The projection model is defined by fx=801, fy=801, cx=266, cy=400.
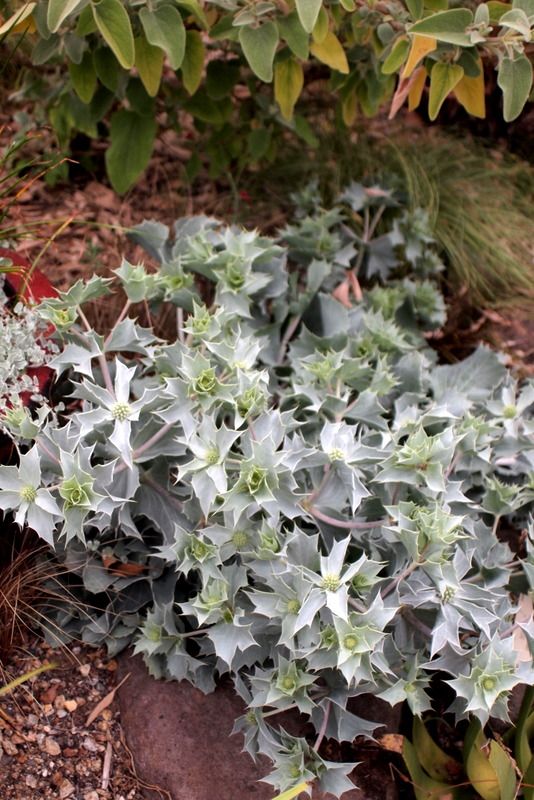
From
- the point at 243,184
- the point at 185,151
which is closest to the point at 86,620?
the point at 243,184

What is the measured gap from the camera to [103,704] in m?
1.43

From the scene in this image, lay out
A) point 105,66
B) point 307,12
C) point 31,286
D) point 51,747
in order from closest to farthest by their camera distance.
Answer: point 307,12
point 51,747
point 31,286
point 105,66

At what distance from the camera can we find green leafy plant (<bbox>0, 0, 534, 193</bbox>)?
1362mm

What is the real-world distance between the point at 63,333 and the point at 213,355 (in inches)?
10.3

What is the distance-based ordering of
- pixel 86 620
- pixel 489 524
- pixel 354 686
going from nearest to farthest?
pixel 354 686
pixel 86 620
pixel 489 524

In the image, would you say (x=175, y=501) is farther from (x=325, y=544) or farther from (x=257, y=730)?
(x=257, y=730)

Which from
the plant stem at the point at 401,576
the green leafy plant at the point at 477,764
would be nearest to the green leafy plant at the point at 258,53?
the plant stem at the point at 401,576

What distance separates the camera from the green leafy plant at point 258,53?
1.36 meters

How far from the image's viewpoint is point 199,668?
140 centimetres

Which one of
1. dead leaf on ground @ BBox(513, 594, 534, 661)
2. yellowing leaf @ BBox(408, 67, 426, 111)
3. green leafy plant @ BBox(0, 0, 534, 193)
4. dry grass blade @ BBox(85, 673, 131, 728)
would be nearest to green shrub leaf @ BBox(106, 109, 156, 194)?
green leafy plant @ BBox(0, 0, 534, 193)

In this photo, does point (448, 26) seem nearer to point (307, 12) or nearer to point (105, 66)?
point (307, 12)

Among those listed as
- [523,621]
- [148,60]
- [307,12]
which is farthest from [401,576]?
[148,60]

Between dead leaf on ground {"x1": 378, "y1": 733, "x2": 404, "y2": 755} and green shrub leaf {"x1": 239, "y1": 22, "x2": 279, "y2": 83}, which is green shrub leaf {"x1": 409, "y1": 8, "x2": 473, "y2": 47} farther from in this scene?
dead leaf on ground {"x1": 378, "y1": 733, "x2": 404, "y2": 755}

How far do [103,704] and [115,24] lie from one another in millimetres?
1168
